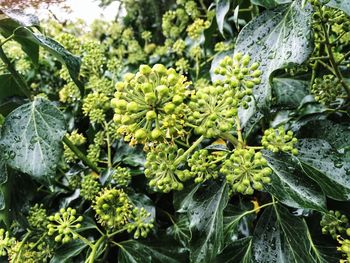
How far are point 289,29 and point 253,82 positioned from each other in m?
0.18

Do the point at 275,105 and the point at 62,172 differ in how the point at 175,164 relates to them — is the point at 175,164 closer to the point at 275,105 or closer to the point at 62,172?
the point at 275,105

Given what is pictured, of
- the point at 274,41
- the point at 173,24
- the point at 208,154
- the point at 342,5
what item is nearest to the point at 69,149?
the point at 208,154

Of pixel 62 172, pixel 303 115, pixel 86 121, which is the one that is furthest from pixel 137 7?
pixel 303 115

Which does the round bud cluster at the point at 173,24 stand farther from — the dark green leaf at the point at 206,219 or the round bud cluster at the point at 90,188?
the dark green leaf at the point at 206,219

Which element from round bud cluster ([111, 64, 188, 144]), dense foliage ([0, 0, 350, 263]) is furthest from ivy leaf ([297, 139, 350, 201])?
round bud cluster ([111, 64, 188, 144])

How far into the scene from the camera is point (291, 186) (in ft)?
2.62

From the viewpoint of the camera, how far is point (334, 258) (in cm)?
90

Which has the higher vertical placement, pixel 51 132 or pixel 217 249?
pixel 51 132

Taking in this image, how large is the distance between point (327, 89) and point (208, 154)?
0.44 meters

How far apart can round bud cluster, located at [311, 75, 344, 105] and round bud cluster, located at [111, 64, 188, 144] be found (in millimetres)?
555

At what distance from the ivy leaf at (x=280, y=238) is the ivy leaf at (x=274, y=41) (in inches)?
9.9

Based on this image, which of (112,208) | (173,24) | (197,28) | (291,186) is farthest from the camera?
(173,24)

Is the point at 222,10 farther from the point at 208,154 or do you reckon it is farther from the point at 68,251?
the point at 68,251

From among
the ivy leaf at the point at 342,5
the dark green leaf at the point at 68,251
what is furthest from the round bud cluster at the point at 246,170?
the dark green leaf at the point at 68,251
